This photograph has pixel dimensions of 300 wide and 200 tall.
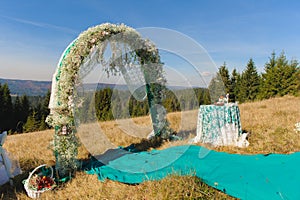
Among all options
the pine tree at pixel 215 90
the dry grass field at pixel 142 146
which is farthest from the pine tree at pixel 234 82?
the pine tree at pixel 215 90

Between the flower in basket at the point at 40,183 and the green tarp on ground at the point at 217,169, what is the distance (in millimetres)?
583

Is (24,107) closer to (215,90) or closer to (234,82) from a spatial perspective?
(234,82)

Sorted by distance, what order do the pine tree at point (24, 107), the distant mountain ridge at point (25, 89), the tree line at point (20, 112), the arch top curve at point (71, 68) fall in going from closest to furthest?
1. the arch top curve at point (71, 68)
2. the tree line at point (20, 112)
3. the pine tree at point (24, 107)
4. the distant mountain ridge at point (25, 89)

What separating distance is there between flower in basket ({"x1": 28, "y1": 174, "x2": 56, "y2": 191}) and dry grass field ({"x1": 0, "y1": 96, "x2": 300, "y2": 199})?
8 cm

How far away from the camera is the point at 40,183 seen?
98.3 inches

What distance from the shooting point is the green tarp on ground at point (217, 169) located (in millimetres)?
2207

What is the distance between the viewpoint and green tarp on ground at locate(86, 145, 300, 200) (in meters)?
2.21

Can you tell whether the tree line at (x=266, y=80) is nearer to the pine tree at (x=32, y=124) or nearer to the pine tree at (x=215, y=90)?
the pine tree at (x=215, y=90)

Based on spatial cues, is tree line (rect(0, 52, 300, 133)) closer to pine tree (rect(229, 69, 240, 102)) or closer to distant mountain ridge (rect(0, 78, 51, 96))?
pine tree (rect(229, 69, 240, 102))

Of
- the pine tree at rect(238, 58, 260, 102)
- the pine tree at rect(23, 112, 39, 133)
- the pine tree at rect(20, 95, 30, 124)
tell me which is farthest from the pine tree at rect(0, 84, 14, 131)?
the pine tree at rect(238, 58, 260, 102)

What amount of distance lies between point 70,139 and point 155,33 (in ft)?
7.71

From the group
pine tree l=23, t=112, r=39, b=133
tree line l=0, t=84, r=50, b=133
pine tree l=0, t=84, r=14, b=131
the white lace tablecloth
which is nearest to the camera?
the white lace tablecloth

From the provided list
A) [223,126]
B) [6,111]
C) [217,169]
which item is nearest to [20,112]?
[6,111]

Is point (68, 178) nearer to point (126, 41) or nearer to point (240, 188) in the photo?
point (240, 188)
